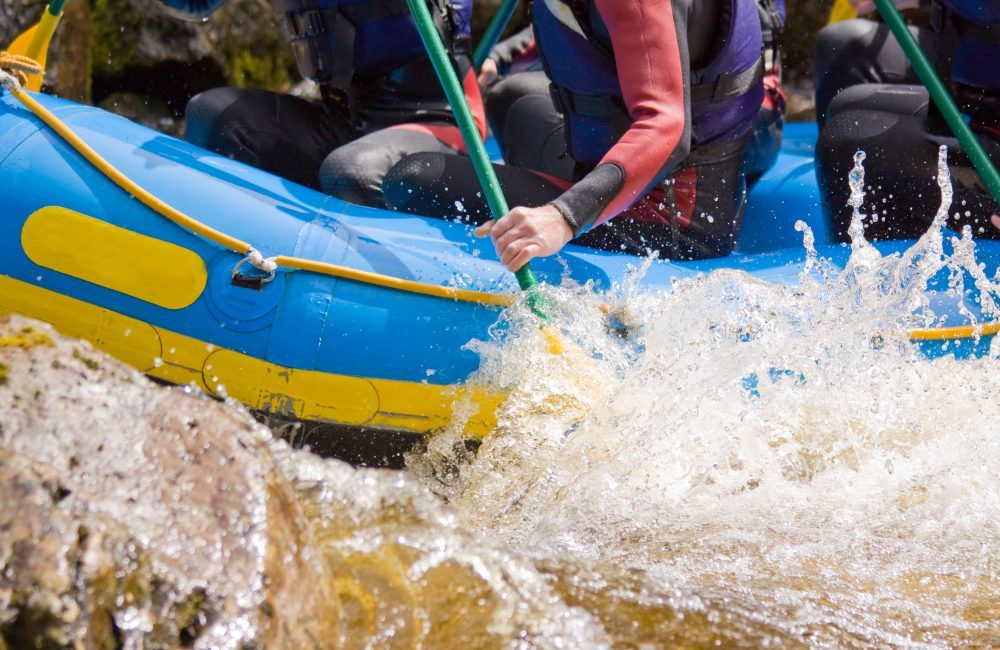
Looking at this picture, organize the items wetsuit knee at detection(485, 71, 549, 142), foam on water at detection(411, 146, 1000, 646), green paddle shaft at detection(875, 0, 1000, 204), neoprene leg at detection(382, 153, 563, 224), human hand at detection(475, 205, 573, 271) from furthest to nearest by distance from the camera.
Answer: wetsuit knee at detection(485, 71, 549, 142)
neoprene leg at detection(382, 153, 563, 224)
green paddle shaft at detection(875, 0, 1000, 204)
human hand at detection(475, 205, 573, 271)
foam on water at detection(411, 146, 1000, 646)

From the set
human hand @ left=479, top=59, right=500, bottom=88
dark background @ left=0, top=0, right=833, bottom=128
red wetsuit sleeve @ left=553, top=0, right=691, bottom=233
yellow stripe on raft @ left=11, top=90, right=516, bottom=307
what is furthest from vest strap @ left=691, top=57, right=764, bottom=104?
dark background @ left=0, top=0, right=833, bottom=128

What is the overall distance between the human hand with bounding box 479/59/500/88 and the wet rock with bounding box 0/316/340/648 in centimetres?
258

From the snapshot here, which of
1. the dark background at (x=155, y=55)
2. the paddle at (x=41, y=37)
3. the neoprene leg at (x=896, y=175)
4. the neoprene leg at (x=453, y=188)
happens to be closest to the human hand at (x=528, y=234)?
the neoprene leg at (x=453, y=188)

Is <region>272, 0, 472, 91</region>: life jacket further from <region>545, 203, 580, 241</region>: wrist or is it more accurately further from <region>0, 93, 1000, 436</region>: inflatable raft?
<region>545, 203, 580, 241</region>: wrist

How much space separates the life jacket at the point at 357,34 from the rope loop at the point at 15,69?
690mm

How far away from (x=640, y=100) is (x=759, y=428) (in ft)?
2.29

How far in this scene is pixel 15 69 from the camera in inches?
92.4

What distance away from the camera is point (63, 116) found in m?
2.27

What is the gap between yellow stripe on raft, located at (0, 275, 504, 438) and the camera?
2.12 meters

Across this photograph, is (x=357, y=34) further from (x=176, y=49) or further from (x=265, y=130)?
(x=176, y=49)

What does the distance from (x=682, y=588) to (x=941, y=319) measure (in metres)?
1.15

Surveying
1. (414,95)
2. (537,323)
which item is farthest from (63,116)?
(537,323)

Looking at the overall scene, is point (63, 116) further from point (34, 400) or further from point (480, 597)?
point (480, 597)

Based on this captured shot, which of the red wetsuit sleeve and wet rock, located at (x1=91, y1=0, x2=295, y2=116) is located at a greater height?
the red wetsuit sleeve
